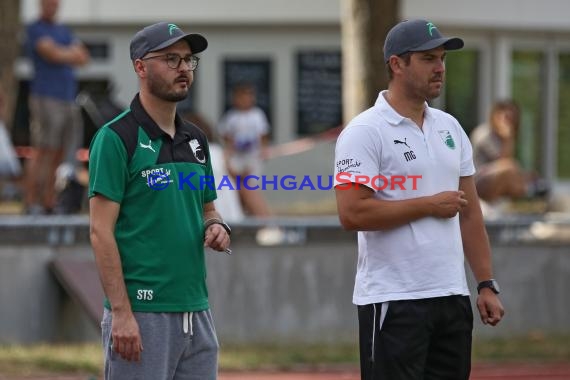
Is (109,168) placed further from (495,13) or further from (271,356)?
(495,13)

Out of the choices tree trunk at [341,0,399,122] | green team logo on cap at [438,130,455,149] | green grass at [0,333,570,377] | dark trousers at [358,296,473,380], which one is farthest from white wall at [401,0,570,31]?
dark trousers at [358,296,473,380]

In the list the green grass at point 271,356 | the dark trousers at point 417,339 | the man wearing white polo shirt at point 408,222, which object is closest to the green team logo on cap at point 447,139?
the man wearing white polo shirt at point 408,222

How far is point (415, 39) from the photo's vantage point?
5.65 meters

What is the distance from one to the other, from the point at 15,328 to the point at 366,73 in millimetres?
5513

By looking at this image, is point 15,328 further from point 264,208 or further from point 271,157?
point 271,157

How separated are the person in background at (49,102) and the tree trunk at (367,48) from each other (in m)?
3.63

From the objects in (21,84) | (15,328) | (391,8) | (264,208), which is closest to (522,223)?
(264,208)

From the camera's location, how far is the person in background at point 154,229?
5102 mm

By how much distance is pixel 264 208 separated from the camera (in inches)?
536

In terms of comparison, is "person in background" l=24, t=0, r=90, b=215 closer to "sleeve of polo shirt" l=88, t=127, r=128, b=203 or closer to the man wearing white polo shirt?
the man wearing white polo shirt

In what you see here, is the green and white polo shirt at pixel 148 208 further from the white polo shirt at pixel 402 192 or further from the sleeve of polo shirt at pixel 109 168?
the white polo shirt at pixel 402 192

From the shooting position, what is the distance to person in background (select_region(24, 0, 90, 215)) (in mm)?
12453

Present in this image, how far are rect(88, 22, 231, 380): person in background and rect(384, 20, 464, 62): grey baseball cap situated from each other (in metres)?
0.85

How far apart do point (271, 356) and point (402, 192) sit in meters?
5.47
